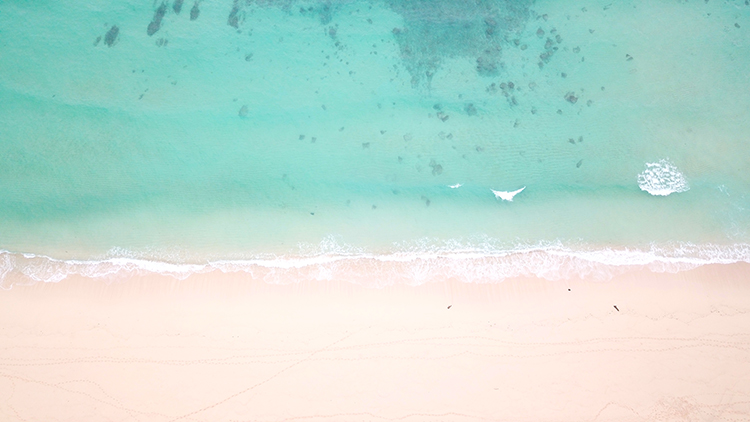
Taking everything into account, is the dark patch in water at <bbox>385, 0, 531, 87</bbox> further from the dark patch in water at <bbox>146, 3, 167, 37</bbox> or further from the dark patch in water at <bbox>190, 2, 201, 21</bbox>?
the dark patch in water at <bbox>146, 3, 167, 37</bbox>

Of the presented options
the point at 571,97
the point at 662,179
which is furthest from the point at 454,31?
the point at 662,179

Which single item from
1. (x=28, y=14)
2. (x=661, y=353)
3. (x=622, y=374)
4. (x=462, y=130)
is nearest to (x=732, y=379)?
(x=661, y=353)

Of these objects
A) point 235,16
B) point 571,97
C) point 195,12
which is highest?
point 195,12

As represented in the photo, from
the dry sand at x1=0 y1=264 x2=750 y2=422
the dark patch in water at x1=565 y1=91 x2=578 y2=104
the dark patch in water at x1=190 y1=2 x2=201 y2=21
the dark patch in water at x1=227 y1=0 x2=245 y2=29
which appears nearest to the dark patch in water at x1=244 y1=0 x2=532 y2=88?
the dark patch in water at x1=227 y1=0 x2=245 y2=29

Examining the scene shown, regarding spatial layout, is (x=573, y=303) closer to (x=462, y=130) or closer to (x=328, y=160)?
(x=462, y=130)

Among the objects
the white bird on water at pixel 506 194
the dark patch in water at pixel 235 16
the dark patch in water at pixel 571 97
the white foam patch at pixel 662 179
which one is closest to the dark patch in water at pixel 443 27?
the dark patch in water at pixel 235 16

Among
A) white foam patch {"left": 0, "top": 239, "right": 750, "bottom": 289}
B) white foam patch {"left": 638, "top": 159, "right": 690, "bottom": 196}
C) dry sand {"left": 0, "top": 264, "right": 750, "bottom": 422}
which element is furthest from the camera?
white foam patch {"left": 638, "top": 159, "right": 690, "bottom": 196}

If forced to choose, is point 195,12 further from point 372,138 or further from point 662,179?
point 662,179
